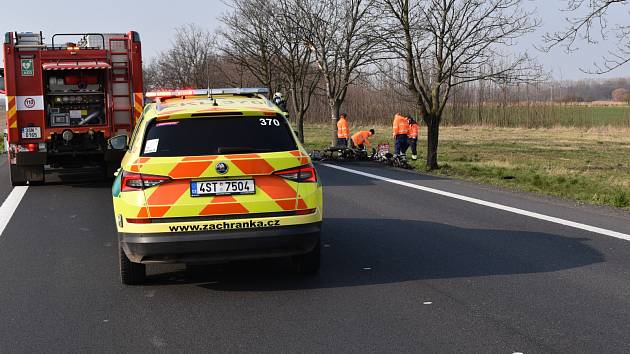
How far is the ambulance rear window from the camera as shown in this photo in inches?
229

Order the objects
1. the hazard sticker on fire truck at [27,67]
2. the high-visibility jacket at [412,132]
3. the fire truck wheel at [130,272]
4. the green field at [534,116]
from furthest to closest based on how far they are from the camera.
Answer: the green field at [534,116]
the high-visibility jacket at [412,132]
the hazard sticker on fire truck at [27,67]
the fire truck wheel at [130,272]

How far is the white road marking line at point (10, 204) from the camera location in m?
9.98

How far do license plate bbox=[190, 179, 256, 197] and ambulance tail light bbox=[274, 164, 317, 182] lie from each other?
0.81 ft

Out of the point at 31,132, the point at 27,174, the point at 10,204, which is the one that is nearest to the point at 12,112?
the point at 31,132

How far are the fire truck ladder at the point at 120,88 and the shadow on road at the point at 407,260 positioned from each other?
7.41 m

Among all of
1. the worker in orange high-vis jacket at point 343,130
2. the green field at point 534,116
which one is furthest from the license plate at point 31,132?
the green field at point 534,116

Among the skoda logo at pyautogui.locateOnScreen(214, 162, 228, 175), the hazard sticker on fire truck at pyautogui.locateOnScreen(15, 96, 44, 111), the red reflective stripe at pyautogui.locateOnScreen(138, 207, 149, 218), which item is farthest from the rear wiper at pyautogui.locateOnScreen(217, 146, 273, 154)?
the hazard sticker on fire truck at pyautogui.locateOnScreen(15, 96, 44, 111)

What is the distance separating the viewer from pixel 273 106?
6.53 meters

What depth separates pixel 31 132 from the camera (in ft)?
46.3

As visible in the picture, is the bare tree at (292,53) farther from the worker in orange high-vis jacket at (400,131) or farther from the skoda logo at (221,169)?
the skoda logo at (221,169)

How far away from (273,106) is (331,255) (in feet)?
5.50

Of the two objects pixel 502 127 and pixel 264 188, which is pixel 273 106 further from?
pixel 502 127

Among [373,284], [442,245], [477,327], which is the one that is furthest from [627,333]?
[442,245]

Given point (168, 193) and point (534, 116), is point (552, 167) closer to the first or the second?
point (168, 193)
